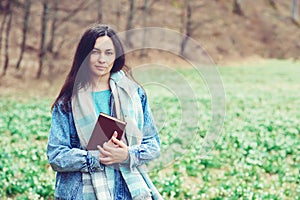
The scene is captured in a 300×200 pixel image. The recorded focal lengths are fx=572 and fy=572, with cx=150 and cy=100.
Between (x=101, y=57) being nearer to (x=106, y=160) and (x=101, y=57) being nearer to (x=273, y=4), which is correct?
(x=106, y=160)

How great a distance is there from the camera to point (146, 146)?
13.7ft

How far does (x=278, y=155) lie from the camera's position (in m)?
11.0

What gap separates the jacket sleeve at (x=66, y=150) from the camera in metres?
3.99

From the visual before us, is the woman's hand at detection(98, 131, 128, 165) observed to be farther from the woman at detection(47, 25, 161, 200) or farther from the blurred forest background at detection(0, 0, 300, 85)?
the blurred forest background at detection(0, 0, 300, 85)

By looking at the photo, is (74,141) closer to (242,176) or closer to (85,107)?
(85,107)

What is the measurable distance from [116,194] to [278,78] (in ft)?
99.4

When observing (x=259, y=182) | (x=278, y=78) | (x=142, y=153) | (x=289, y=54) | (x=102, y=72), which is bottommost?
(x=259, y=182)

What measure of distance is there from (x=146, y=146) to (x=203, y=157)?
21.0 feet

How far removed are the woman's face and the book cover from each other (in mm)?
376

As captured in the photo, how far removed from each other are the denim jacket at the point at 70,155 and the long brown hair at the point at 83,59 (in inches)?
3.8

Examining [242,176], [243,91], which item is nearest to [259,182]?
[242,176]

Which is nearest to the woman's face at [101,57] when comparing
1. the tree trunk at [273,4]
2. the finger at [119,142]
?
the finger at [119,142]

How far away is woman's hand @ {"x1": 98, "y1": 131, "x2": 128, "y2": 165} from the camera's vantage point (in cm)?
395

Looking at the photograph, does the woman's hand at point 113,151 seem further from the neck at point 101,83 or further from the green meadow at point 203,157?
the green meadow at point 203,157
